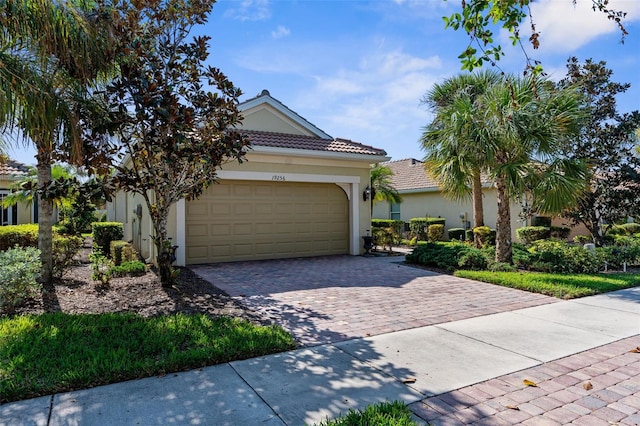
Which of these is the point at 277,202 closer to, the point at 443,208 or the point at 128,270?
the point at 128,270

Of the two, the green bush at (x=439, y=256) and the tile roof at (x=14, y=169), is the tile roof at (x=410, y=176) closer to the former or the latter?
the green bush at (x=439, y=256)

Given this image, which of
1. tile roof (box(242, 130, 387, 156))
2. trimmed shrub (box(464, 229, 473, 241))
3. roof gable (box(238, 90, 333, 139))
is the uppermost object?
roof gable (box(238, 90, 333, 139))

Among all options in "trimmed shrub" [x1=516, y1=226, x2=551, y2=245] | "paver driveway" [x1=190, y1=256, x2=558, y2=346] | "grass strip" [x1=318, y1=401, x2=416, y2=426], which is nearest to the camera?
"grass strip" [x1=318, y1=401, x2=416, y2=426]

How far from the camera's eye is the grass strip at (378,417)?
A: 2965 mm

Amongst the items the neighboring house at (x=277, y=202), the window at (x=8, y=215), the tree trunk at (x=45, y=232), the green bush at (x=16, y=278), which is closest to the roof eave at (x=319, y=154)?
the neighboring house at (x=277, y=202)

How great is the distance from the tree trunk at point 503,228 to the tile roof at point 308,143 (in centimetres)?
421

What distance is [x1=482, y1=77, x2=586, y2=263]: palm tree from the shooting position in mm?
9445

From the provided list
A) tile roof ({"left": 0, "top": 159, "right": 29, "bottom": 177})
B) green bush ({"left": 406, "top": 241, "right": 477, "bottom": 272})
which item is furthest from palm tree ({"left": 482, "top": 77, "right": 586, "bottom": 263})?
tile roof ({"left": 0, "top": 159, "right": 29, "bottom": 177})

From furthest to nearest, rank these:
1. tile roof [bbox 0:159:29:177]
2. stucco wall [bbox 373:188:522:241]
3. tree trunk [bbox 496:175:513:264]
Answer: stucco wall [bbox 373:188:522:241]
tile roof [bbox 0:159:29:177]
tree trunk [bbox 496:175:513:264]

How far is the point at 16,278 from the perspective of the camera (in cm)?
604

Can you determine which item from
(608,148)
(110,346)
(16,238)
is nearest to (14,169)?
(16,238)

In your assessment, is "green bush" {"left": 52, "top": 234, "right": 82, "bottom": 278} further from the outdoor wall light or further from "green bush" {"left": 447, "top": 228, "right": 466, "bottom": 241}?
"green bush" {"left": 447, "top": 228, "right": 466, "bottom": 241}

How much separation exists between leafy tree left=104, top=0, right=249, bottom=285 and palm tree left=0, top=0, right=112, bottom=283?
0.40 m

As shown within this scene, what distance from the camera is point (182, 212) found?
10781 mm
